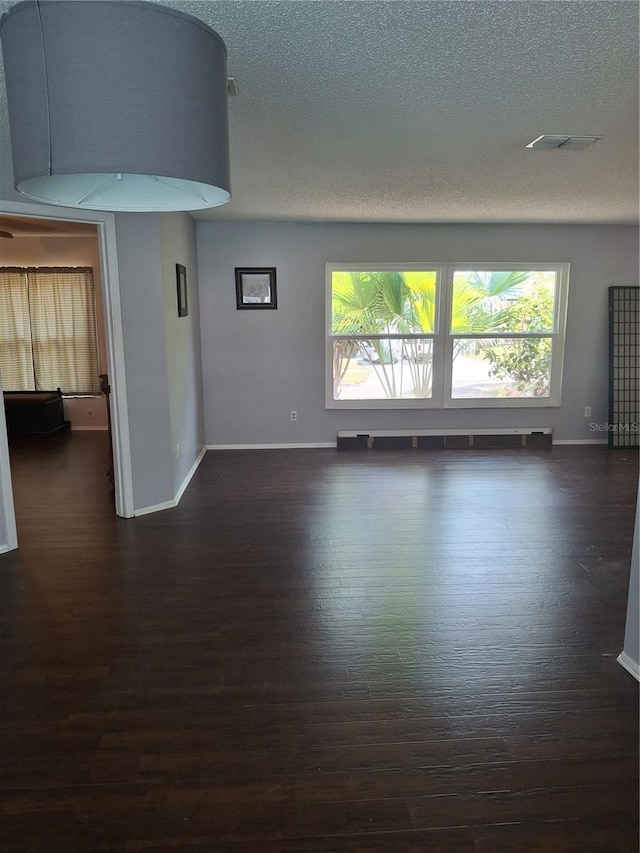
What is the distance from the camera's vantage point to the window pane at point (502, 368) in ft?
21.6

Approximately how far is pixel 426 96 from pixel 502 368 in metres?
4.39

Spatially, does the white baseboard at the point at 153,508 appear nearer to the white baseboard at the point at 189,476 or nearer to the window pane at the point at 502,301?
the white baseboard at the point at 189,476

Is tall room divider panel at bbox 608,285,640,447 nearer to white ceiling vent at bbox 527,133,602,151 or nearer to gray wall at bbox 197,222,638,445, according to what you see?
gray wall at bbox 197,222,638,445

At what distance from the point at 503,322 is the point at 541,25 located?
4.77m

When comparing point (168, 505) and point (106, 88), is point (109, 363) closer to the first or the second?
point (168, 505)

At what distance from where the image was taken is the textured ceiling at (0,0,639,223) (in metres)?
1.91

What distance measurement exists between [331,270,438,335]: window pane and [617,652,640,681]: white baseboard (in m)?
4.43

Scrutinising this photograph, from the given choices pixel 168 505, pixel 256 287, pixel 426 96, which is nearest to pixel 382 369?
pixel 256 287

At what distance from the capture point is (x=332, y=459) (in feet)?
19.9

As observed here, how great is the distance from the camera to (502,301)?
650 cm

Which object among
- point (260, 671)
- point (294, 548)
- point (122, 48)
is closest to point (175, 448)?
point (294, 548)

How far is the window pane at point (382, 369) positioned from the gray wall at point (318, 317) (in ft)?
0.64

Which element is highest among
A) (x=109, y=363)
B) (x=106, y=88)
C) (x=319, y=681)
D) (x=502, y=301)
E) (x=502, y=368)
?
(x=106, y=88)

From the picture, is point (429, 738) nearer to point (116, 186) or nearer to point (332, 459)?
point (116, 186)
